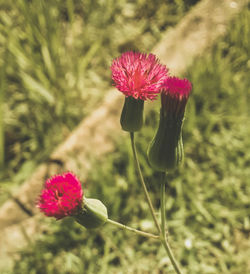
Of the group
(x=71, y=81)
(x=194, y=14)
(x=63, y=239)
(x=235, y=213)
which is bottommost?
(x=63, y=239)

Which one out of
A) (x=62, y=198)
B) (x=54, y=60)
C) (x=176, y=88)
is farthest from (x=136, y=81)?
(x=54, y=60)

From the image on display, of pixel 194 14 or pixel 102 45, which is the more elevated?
pixel 194 14

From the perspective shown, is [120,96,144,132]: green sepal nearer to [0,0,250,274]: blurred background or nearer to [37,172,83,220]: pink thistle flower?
[37,172,83,220]: pink thistle flower

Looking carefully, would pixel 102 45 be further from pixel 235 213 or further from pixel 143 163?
pixel 235 213

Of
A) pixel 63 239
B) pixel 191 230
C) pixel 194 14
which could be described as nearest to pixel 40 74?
pixel 63 239

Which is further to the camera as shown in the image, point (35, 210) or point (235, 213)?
point (35, 210)

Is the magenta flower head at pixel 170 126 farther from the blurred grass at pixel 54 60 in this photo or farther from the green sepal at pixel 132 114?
the blurred grass at pixel 54 60

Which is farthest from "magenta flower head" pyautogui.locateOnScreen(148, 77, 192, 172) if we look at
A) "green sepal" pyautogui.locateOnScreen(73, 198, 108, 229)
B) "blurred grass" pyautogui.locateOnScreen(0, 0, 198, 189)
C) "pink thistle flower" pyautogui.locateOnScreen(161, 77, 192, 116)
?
"blurred grass" pyautogui.locateOnScreen(0, 0, 198, 189)
